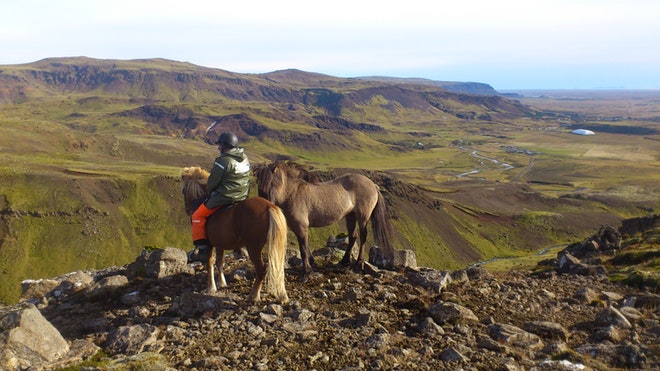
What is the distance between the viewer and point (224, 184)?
1079cm

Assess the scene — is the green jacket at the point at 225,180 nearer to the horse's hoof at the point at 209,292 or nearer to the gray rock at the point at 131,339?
the horse's hoof at the point at 209,292

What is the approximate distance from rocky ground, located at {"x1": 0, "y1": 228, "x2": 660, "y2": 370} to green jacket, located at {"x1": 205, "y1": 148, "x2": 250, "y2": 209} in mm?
2396

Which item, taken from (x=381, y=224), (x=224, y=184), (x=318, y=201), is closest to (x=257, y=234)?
(x=224, y=184)

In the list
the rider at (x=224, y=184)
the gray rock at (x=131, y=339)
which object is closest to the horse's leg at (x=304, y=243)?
the rider at (x=224, y=184)

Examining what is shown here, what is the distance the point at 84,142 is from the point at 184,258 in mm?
160070

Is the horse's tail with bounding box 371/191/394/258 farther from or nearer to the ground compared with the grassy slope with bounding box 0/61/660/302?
farther from the ground

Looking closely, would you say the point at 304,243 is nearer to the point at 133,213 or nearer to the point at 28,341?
the point at 28,341

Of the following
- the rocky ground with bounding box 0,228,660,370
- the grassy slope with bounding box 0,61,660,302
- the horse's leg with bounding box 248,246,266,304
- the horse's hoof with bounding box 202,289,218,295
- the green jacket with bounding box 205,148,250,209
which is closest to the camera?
the rocky ground with bounding box 0,228,660,370

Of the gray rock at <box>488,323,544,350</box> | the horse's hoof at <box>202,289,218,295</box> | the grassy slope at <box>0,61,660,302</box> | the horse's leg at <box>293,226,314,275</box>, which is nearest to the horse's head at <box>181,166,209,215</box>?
the horse's hoof at <box>202,289,218,295</box>

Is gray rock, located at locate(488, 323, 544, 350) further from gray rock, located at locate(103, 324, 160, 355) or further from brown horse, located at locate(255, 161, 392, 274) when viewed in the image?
gray rock, located at locate(103, 324, 160, 355)

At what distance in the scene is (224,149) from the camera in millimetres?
11102

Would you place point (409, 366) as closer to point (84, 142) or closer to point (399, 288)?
point (399, 288)

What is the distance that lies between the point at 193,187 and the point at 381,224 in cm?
630

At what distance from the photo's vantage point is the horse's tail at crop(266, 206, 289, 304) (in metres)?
10.2
